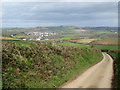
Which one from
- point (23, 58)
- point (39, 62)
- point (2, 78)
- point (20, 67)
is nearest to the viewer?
point (2, 78)

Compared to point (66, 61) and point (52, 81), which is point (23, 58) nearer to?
point (52, 81)

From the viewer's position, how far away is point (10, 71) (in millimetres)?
19828

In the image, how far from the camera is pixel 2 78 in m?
18.3

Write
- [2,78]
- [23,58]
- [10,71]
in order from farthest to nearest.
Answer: [23,58]
[10,71]
[2,78]

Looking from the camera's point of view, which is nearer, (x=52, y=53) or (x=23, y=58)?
(x=23, y=58)

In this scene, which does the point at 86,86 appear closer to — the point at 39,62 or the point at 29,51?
the point at 39,62

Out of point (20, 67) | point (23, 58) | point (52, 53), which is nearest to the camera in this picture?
point (20, 67)

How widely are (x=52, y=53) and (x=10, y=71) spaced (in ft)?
37.7

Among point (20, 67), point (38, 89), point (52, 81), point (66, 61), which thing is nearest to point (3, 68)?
point (20, 67)

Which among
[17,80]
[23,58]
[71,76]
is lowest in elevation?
[71,76]

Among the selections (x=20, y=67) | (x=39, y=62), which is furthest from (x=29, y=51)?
(x=20, y=67)

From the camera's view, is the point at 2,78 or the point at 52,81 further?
the point at 52,81

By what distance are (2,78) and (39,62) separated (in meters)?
7.58

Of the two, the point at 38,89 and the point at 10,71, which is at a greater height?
the point at 10,71
